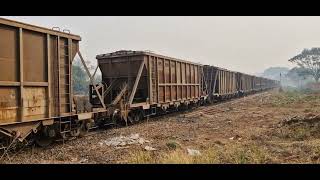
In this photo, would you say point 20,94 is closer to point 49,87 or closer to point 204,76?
point 49,87

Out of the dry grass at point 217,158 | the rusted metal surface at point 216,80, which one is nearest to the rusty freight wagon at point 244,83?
the rusted metal surface at point 216,80

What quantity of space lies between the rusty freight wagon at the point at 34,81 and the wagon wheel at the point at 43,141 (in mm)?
57

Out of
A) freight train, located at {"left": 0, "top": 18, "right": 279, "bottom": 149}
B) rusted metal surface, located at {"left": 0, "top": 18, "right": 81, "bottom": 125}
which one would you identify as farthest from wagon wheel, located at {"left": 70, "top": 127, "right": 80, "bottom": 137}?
rusted metal surface, located at {"left": 0, "top": 18, "right": 81, "bottom": 125}

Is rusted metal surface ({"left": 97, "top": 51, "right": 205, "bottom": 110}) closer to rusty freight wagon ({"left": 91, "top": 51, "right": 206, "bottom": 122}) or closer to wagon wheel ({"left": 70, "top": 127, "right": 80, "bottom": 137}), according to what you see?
rusty freight wagon ({"left": 91, "top": 51, "right": 206, "bottom": 122})

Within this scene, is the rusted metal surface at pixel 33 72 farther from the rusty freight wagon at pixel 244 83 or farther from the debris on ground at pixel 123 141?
the rusty freight wagon at pixel 244 83

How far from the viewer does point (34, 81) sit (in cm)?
866

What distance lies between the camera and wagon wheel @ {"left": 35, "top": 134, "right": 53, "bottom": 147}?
30.3ft

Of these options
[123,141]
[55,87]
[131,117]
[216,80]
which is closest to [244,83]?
[216,80]

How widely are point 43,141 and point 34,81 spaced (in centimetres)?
187
